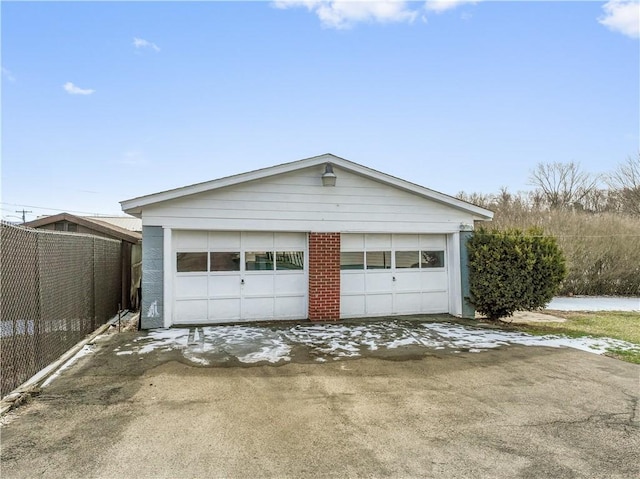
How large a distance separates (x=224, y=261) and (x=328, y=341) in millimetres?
3065

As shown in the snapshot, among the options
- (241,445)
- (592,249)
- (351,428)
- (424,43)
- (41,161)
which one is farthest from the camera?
(41,161)

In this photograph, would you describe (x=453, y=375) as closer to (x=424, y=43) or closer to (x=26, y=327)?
(x=26, y=327)

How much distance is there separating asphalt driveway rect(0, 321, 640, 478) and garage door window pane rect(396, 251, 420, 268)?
356 centimetres

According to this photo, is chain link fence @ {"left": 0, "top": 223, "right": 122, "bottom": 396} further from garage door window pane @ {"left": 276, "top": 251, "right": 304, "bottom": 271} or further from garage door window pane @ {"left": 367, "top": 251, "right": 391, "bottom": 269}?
garage door window pane @ {"left": 367, "top": 251, "right": 391, "bottom": 269}

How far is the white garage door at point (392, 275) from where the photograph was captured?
9289mm

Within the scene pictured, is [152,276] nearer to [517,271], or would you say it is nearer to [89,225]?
[89,225]

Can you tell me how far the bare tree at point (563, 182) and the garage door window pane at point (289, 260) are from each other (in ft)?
86.2

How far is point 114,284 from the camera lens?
1020 cm

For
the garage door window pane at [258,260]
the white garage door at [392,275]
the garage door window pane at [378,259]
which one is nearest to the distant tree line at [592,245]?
Result: the white garage door at [392,275]

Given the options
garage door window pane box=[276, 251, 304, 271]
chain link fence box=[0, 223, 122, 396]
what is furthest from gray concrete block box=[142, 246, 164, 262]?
garage door window pane box=[276, 251, 304, 271]

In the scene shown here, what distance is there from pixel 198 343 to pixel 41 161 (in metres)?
16.7

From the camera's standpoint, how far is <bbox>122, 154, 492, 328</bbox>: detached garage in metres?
8.02

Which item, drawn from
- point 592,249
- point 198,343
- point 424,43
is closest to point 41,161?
point 198,343

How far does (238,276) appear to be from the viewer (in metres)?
8.56
